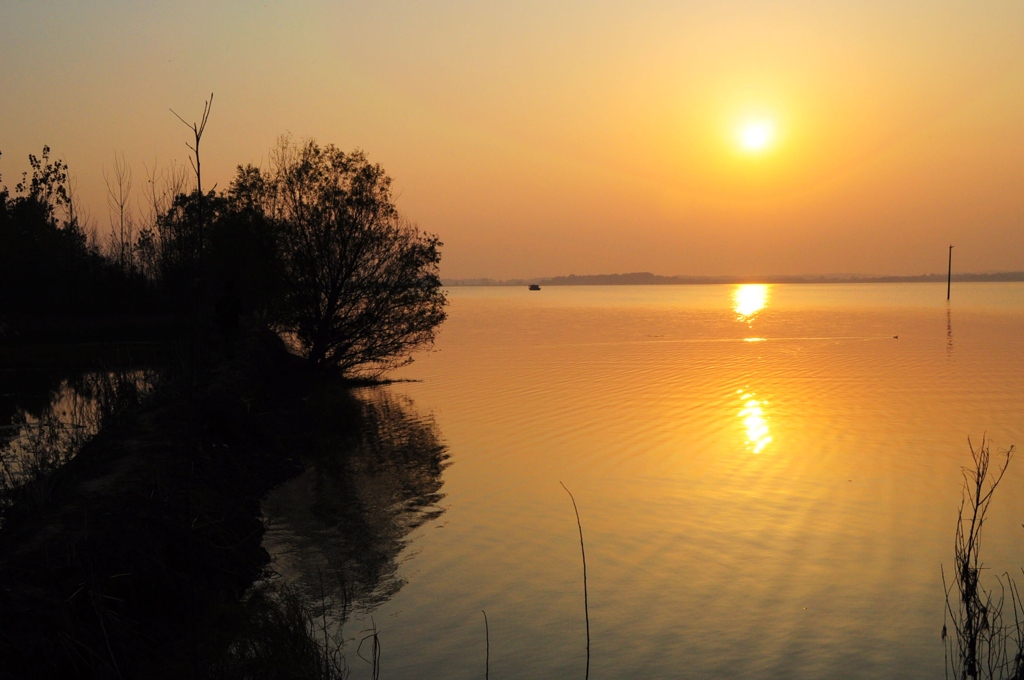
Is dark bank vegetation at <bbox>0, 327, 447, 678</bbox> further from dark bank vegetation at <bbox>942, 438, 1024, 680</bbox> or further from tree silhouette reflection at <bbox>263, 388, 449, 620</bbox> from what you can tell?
dark bank vegetation at <bbox>942, 438, 1024, 680</bbox>

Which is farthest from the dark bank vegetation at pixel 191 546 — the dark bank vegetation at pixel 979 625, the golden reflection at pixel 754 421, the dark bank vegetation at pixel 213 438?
the golden reflection at pixel 754 421

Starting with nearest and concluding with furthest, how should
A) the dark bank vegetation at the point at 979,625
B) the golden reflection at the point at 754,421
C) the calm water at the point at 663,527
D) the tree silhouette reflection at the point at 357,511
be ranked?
the dark bank vegetation at the point at 979,625, the calm water at the point at 663,527, the tree silhouette reflection at the point at 357,511, the golden reflection at the point at 754,421

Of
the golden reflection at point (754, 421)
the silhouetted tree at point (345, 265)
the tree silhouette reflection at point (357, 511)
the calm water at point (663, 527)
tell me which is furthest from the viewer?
the silhouetted tree at point (345, 265)

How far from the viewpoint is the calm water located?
894cm

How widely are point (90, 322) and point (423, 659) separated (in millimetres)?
39184

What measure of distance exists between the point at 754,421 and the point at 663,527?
1034 centimetres

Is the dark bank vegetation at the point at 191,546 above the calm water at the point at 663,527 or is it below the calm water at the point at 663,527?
above

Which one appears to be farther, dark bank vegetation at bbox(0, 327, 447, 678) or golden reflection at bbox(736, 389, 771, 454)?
golden reflection at bbox(736, 389, 771, 454)

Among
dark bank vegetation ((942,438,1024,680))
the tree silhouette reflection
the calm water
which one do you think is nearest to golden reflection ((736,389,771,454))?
the calm water

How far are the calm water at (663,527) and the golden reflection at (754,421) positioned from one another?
4.8 inches

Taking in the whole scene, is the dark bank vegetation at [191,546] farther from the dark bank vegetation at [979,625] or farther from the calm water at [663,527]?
the dark bank vegetation at [979,625]

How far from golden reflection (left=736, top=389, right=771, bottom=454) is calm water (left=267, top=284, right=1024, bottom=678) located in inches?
4.8

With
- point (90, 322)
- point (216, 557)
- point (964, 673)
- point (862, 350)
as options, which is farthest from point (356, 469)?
point (862, 350)

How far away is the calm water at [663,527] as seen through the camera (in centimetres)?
894
